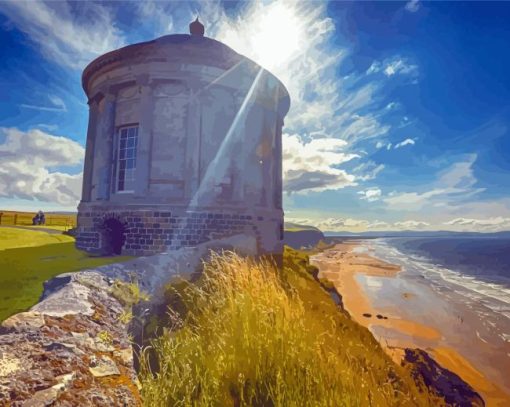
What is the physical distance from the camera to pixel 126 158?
1311 cm

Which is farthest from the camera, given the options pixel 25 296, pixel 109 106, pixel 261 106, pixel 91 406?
pixel 261 106

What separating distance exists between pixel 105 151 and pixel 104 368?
501 inches

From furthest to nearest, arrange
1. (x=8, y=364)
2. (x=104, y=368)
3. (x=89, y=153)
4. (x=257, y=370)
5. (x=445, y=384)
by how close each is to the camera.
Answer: (x=89, y=153)
(x=445, y=384)
(x=257, y=370)
(x=104, y=368)
(x=8, y=364)

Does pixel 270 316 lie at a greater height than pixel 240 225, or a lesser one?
lesser

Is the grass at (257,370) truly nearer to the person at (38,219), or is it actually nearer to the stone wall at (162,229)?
the stone wall at (162,229)

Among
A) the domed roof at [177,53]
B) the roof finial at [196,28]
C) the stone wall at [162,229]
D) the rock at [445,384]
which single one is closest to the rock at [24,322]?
the rock at [445,384]

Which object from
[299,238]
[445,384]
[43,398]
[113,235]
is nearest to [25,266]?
[113,235]

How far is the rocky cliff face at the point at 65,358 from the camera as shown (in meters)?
1.81

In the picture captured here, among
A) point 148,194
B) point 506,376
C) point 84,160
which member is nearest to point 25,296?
point 148,194

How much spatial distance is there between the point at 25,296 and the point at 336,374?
499 cm

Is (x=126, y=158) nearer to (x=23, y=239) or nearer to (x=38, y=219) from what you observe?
(x=23, y=239)

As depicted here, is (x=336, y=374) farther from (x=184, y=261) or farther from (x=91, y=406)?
(x=184, y=261)

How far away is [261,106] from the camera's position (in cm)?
1437

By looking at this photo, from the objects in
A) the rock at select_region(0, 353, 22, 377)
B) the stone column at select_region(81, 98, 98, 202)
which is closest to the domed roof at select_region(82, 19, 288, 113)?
the stone column at select_region(81, 98, 98, 202)
